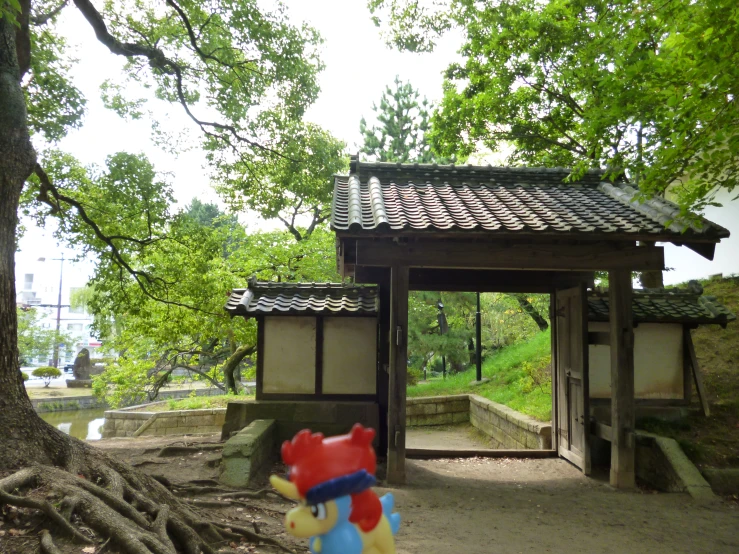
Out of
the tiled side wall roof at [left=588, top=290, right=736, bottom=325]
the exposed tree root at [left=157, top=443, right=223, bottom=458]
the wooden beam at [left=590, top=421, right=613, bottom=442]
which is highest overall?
the tiled side wall roof at [left=588, top=290, right=736, bottom=325]

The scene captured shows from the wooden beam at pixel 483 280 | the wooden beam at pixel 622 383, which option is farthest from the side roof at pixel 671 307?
the wooden beam at pixel 622 383

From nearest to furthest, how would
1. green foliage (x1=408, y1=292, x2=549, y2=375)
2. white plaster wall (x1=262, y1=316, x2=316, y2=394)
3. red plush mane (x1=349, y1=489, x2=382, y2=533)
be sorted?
red plush mane (x1=349, y1=489, x2=382, y2=533)
white plaster wall (x1=262, y1=316, x2=316, y2=394)
green foliage (x1=408, y1=292, x2=549, y2=375)

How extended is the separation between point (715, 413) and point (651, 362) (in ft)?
4.32

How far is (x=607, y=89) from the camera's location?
8.24m

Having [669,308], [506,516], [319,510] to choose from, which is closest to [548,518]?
[506,516]

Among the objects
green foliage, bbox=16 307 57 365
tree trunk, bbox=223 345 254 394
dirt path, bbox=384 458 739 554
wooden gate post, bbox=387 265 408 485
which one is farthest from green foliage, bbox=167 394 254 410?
green foliage, bbox=16 307 57 365

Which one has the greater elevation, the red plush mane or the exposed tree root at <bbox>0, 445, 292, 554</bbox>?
the red plush mane

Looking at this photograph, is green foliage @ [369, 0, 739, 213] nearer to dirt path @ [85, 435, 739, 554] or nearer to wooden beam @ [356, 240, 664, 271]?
wooden beam @ [356, 240, 664, 271]

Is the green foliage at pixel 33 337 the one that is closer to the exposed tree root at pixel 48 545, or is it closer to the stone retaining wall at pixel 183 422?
the stone retaining wall at pixel 183 422

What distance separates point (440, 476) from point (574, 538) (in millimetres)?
2984

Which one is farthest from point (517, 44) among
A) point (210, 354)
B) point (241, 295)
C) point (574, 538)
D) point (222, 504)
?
point (210, 354)

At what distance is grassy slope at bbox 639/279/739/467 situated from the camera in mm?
7949

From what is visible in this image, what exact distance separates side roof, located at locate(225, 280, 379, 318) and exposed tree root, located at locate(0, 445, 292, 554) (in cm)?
443

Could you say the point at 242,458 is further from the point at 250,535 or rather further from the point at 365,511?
the point at 365,511
